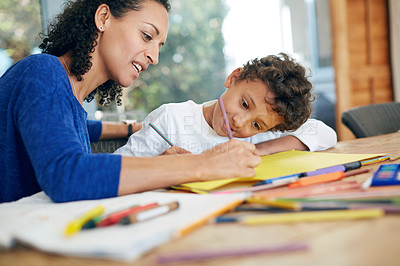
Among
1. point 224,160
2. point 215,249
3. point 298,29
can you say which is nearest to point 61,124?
point 224,160

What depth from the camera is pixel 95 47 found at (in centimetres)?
121

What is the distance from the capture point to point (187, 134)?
A: 146cm

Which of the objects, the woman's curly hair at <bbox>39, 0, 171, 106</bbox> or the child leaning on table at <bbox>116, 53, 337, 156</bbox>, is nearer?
the woman's curly hair at <bbox>39, 0, 171, 106</bbox>

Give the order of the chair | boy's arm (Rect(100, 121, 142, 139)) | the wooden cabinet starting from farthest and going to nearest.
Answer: the wooden cabinet → the chair → boy's arm (Rect(100, 121, 142, 139))

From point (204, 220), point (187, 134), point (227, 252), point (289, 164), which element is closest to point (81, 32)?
point (187, 134)

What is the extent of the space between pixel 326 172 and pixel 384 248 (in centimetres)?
42

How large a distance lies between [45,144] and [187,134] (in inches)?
30.6

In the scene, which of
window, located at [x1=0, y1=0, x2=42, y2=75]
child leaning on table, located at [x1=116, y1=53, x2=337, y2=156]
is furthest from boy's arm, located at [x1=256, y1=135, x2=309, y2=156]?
window, located at [x1=0, y1=0, x2=42, y2=75]

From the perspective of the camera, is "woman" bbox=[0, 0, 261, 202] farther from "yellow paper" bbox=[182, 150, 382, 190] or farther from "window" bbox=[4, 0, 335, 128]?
"window" bbox=[4, 0, 335, 128]

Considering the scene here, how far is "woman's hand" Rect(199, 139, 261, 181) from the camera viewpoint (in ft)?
2.63

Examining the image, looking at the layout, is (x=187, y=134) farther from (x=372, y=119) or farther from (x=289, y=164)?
(x=372, y=119)

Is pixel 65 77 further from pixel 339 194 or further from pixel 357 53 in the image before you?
pixel 357 53

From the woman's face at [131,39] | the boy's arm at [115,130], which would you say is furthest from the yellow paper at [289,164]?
the boy's arm at [115,130]

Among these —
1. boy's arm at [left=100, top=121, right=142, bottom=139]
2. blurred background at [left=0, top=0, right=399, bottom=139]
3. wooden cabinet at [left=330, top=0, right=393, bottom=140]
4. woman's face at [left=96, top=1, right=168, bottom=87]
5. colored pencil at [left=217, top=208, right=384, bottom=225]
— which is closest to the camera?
colored pencil at [left=217, top=208, right=384, bottom=225]
